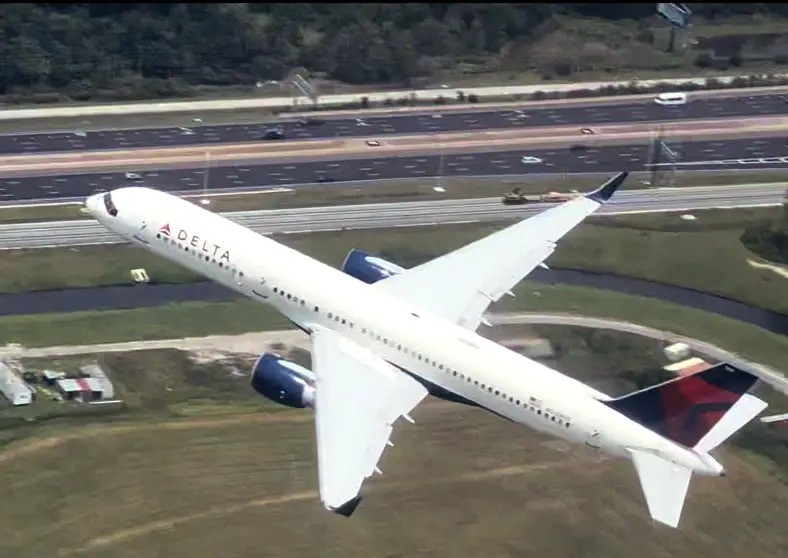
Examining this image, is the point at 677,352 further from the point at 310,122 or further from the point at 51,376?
the point at 310,122

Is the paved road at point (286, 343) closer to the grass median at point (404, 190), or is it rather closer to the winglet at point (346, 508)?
the grass median at point (404, 190)

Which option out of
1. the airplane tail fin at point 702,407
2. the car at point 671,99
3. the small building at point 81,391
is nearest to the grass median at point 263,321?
the small building at point 81,391

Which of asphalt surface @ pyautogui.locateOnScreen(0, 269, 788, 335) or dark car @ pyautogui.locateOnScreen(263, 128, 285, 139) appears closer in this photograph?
asphalt surface @ pyautogui.locateOnScreen(0, 269, 788, 335)

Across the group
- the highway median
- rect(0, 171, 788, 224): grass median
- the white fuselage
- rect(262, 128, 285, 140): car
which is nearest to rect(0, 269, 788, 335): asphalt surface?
the white fuselage

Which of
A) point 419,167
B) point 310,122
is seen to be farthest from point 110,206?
point 310,122

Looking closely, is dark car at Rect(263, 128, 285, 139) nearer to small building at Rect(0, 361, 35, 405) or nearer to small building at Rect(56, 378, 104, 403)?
small building at Rect(56, 378, 104, 403)
